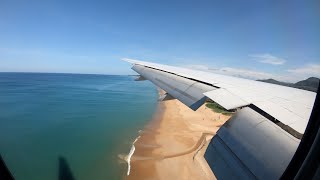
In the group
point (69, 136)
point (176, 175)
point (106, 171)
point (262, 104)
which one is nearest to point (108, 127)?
point (69, 136)

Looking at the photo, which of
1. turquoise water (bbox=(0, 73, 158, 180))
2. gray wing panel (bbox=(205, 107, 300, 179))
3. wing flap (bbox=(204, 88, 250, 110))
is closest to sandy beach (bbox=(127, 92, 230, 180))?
turquoise water (bbox=(0, 73, 158, 180))

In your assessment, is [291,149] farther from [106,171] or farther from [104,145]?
[104,145]

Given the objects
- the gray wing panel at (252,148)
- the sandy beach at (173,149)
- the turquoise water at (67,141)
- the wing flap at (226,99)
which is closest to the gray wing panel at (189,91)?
the wing flap at (226,99)

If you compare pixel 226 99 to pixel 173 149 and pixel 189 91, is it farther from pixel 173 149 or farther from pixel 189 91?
pixel 173 149

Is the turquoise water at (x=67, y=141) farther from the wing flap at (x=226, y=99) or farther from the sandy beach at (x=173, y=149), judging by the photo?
the wing flap at (x=226, y=99)

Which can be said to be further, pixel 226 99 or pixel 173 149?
pixel 173 149

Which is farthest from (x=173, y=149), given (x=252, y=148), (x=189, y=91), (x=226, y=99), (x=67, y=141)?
(x=252, y=148)

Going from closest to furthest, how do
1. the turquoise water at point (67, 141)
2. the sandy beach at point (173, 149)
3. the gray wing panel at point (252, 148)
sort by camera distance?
the gray wing panel at point (252, 148) → the sandy beach at point (173, 149) → the turquoise water at point (67, 141)

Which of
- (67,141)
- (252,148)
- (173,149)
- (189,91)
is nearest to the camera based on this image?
(252,148)

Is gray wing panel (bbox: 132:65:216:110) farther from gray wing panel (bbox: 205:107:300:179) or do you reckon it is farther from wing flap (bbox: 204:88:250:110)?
gray wing panel (bbox: 205:107:300:179)
